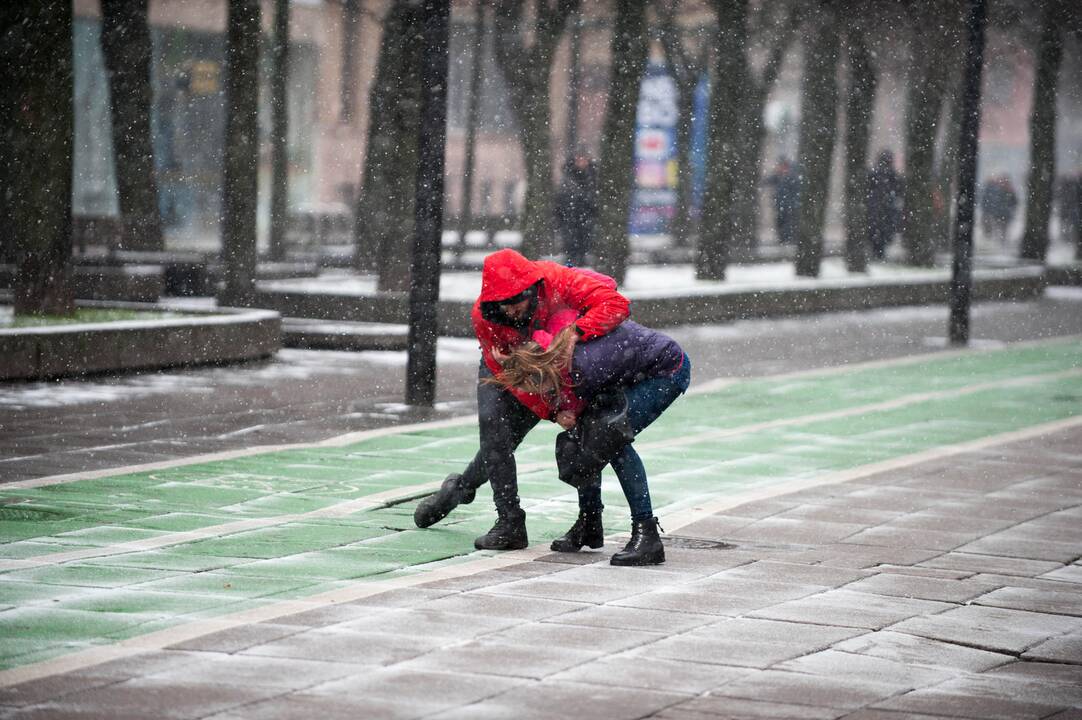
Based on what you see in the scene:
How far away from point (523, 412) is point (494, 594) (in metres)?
1.21

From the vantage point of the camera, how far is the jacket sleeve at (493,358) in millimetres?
7801

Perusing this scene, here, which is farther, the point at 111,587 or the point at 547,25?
the point at 547,25

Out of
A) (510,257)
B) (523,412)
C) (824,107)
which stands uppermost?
(824,107)

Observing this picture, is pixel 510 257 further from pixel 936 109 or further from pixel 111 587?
pixel 936 109

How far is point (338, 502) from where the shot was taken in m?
9.48

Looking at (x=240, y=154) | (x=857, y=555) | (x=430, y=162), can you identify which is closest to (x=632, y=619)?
(x=857, y=555)

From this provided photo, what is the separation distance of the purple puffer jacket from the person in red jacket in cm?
6

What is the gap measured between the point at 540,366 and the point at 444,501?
1181 millimetres

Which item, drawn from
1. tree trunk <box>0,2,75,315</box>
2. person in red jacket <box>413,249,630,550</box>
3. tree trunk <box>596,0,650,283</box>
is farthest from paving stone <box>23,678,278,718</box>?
tree trunk <box>596,0,650,283</box>

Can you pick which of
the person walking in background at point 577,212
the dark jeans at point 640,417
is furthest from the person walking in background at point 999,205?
the dark jeans at point 640,417

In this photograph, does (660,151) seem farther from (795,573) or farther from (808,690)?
(808,690)

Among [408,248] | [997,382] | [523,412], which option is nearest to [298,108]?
[408,248]

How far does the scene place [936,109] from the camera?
106ft

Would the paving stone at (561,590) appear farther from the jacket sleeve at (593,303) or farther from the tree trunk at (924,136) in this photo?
the tree trunk at (924,136)
